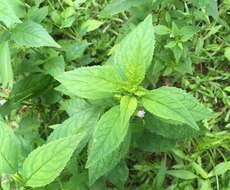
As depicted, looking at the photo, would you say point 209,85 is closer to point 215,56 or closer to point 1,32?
point 215,56

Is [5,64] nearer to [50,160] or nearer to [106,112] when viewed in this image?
[106,112]

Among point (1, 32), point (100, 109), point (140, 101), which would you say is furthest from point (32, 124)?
point (140, 101)

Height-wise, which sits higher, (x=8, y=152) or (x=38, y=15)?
(x=38, y=15)

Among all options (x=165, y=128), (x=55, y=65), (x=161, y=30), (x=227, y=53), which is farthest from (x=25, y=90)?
(x=227, y=53)

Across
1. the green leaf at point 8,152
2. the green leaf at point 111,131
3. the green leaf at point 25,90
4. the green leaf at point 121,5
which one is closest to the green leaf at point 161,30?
the green leaf at point 121,5

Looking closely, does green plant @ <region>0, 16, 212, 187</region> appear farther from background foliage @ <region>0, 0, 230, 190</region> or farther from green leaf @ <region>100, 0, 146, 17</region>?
green leaf @ <region>100, 0, 146, 17</region>

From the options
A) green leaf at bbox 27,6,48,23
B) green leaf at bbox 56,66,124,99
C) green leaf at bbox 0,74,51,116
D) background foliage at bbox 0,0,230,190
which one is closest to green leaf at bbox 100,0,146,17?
background foliage at bbox 0,0,230,190
